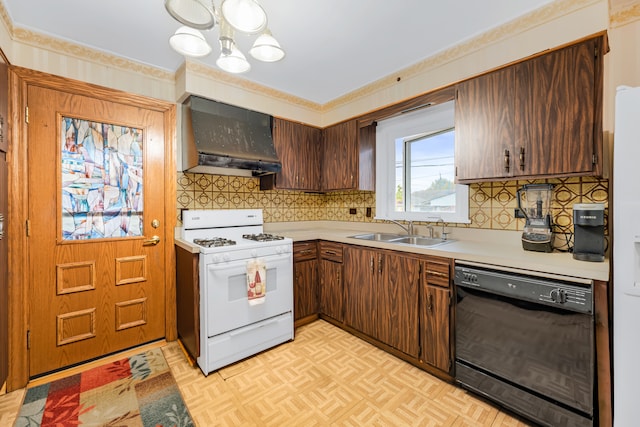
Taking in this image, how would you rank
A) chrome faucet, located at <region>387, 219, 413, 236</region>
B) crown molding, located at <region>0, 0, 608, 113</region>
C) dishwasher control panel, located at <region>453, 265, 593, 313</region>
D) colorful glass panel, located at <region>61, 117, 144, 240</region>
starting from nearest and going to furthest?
dishwasher control panel, located at <region>453, 265, 593, 313</region> → crown molding, located at <region>0, 0, 608, 113</region> → colorful glass panel, located at <region>61, 117, 144, 240</region> → chrome faucet, located at <region>387, 219, 413, 236</region>

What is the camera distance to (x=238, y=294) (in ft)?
7.07

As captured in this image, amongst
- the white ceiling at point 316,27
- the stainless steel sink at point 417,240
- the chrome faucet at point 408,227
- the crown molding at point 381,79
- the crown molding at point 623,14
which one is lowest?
the stainless steel sink at point 417,240

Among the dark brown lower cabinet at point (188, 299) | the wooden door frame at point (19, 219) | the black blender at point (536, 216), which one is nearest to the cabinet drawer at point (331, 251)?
the dark brown lower cabinet at point (188, 299)

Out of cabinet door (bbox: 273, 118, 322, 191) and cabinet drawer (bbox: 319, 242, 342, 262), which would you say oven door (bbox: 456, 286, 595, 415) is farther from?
cabinet door (bbox: 273, 118, 322, 191)

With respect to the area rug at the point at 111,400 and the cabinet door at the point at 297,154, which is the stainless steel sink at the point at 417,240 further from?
the area rug at the point at 111,400

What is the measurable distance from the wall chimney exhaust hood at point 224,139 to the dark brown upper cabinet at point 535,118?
1724 millimetres

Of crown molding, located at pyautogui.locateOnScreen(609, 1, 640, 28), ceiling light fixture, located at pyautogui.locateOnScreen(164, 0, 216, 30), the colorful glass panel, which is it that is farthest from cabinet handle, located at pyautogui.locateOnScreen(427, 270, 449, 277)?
the colorful glass panel

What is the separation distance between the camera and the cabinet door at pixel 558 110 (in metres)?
1.53

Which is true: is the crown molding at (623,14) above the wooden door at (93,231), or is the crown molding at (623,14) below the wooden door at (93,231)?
above

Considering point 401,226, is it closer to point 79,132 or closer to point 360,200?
point 360,200

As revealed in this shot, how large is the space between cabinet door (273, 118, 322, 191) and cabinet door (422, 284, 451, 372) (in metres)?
1.77

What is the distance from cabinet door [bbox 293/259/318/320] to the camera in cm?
266

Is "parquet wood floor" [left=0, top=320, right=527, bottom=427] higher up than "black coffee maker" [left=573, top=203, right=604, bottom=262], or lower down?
lower down

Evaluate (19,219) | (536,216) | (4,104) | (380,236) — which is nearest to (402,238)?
(380,236)
